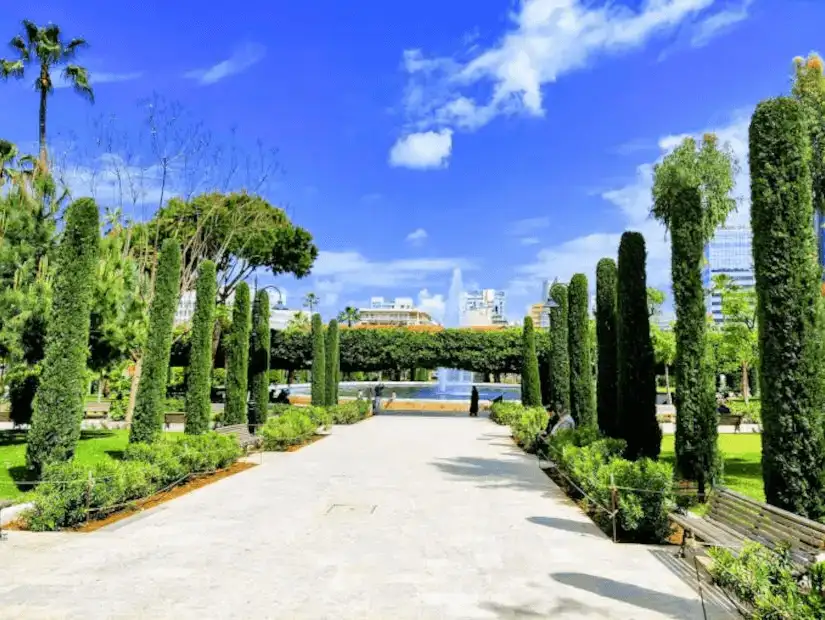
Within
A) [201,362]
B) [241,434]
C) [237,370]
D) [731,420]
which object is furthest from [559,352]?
[201,362]

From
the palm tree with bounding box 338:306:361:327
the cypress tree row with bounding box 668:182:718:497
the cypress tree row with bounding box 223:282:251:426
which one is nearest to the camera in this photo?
the cypress tree row with bounding box 668:182:718:497

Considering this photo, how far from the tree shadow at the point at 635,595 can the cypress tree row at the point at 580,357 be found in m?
11.1

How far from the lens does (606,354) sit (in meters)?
14.0

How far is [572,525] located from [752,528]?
257 cm

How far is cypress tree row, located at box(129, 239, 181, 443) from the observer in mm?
11531

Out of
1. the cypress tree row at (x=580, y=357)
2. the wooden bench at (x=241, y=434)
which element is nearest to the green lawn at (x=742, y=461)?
the cypress tree row at (x=580, y=357)

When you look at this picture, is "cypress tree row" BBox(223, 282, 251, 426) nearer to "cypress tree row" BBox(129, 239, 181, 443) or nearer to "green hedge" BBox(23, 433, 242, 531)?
"cypress tree row" BBox(129, 239, 181, 443)

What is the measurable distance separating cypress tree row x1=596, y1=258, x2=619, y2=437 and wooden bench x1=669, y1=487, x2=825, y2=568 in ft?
23.0

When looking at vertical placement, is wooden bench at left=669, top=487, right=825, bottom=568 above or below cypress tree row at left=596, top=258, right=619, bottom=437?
below

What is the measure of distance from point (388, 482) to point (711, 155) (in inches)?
1194

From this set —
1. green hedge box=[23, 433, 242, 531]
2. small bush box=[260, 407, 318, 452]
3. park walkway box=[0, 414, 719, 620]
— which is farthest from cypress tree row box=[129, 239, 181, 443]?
small bush box=[260, 407, 318, 452]

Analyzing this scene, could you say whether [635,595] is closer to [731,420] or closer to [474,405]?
[731,420]

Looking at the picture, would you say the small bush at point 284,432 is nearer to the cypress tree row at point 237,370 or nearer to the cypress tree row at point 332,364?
the cypress tree row at point 237,370

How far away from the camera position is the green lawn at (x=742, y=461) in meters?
10.6
